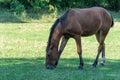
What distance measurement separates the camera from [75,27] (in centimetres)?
1191

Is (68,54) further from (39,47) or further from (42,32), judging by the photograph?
(42,32)

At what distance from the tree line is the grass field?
5.75ft

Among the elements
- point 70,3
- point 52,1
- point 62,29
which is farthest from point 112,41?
point 70,3

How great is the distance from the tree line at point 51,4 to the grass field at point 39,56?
5.75 feet

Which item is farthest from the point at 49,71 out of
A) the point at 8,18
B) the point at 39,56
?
the point at 8,18

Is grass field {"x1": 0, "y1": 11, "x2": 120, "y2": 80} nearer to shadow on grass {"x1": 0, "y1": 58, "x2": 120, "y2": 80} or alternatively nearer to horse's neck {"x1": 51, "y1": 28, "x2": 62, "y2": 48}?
shadow on grass {"x1": 0, "y1": 58, "x2": 120, "y2": 80}

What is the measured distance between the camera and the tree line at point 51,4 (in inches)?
1439

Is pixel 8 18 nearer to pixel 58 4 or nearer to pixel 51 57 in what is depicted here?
pixel 58 4

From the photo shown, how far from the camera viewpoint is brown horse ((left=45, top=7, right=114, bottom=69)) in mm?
11773

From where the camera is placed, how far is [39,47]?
19.6 m

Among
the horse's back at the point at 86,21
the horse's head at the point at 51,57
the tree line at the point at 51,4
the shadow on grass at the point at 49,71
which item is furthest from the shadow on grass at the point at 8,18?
the horse's head at the point at 51,57

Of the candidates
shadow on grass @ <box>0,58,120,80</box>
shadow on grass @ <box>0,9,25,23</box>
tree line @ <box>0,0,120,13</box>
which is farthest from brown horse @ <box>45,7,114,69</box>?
tree line @ <box>0,0,120,13</box>

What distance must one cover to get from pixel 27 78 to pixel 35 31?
17.7 metres

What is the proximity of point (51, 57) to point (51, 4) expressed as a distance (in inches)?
1082
